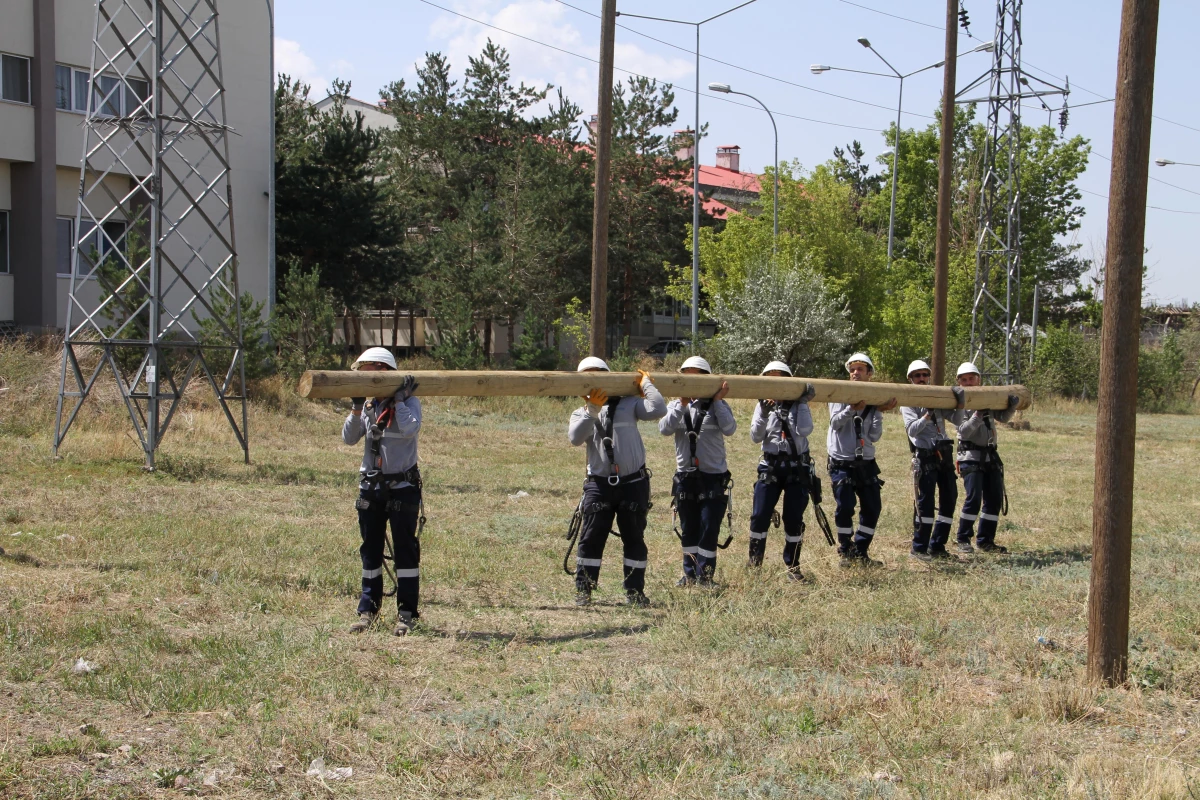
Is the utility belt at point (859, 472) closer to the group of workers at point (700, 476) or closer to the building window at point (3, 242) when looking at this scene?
the group of workers at point (700, 476)

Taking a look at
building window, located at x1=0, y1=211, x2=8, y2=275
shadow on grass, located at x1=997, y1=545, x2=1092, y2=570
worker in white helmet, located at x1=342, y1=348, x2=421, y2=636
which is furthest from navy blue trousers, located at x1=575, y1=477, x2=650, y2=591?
building window, located at x1=0, y1=211, x2=8, y2=275

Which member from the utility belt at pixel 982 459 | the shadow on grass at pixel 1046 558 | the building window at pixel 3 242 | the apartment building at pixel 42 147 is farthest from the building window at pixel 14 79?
the shadow on grass at pixel 1046 558

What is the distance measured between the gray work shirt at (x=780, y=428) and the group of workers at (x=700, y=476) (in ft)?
0.04

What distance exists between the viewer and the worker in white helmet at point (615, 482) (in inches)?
360

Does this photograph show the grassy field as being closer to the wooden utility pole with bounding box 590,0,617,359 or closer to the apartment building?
the wooden utility pole with bounding box 590,0,617,359

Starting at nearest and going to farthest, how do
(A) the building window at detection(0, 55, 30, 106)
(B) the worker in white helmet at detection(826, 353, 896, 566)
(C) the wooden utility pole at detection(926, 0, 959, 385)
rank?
(B) the worker in white helmet at detection(826, 353, 896, 566), (C) the wooden utility pole at detection(926, 0, 959, 385), (A) the building window at detection(0, 55, 30, 106)

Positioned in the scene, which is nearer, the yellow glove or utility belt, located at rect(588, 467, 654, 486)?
utility belt, located at rect(588, 467, 654, 486)

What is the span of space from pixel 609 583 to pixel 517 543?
7.23 ft

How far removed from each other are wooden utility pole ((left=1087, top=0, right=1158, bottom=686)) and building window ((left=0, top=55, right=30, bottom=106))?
26.8 m

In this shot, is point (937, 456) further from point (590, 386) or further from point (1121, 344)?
point (1121, 344)

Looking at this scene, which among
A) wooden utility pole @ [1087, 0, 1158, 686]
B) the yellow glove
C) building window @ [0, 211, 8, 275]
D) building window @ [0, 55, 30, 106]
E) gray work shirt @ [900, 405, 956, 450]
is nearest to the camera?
wooden utility pole @ [1087, 0, 1158, 686]

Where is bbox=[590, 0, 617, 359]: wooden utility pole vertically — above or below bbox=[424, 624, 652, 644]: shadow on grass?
above

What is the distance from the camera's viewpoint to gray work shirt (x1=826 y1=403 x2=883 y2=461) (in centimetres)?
1116

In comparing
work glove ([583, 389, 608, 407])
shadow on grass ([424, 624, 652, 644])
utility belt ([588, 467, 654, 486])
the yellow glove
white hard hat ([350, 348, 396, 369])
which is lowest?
shadow on grass ([424, 624, 652, 644])
